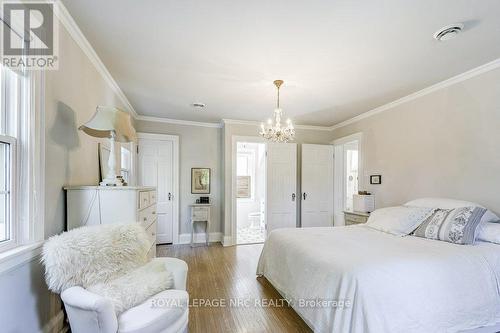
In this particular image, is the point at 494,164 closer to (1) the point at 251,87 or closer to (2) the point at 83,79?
(1) the point at 251,87

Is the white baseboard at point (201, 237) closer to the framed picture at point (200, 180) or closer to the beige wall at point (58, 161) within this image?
the framed picture at point (200, 180)

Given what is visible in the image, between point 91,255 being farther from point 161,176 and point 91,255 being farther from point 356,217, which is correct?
point 356,217

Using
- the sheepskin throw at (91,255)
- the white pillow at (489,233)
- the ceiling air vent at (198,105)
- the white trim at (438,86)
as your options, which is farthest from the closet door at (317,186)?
the sheepskin throw at (91,255)

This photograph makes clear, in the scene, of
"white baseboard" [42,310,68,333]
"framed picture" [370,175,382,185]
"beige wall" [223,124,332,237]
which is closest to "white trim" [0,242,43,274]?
"white baseboard" [42,310,68,333]

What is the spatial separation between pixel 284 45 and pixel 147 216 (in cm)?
203

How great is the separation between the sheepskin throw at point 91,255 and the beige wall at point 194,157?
9.83 ft

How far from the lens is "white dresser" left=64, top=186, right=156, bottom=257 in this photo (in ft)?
6.17

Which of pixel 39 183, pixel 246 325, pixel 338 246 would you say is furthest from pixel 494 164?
pixel 39 183

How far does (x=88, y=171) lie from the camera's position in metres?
2.31

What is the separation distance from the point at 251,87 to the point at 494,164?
109 inches

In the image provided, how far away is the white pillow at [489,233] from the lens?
2154 millimetres

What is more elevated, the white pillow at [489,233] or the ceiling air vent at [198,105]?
the ceiling air vent at [198,105]

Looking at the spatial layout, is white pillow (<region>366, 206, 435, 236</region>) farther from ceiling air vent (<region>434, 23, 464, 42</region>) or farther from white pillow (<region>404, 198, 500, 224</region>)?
ceiling air vent (<region>434, 23, 464, 42</region>)

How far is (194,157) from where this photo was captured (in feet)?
16.0
